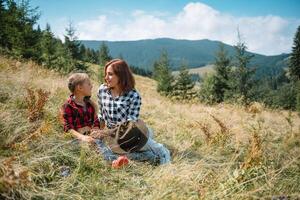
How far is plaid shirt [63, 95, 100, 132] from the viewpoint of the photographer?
4802 mm

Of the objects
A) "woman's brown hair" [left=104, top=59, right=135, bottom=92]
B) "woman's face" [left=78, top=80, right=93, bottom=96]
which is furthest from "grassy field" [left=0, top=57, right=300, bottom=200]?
"woman's brown hair" [left=104, top=59, right=135, bottom=92]

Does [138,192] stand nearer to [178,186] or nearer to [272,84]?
[178,186]

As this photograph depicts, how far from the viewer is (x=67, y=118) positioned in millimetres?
4812

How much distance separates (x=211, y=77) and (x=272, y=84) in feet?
329

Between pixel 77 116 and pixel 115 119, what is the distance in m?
0.58

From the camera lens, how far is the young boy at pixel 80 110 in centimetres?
480

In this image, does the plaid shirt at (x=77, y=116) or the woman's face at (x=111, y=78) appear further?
the woman's face at (x=111, y=78)

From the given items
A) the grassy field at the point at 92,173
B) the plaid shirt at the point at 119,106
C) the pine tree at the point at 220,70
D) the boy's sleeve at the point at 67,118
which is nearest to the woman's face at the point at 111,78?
the plaid shirt at the point at 119,106

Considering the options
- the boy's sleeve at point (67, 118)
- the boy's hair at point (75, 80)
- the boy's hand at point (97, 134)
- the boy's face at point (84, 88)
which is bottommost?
the boy's hand at point (97, 134)

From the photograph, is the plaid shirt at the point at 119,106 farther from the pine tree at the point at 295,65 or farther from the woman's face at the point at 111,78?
the pine tree at the point at 295,65

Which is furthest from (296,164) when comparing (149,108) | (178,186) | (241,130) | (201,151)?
(149,108)

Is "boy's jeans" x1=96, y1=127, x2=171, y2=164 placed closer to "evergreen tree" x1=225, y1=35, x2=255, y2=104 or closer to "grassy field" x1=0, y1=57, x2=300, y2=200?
"grassy field" x1=0, y1=57, x2=300, y2=200

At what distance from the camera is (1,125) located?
3.74 metres

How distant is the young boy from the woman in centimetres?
22
